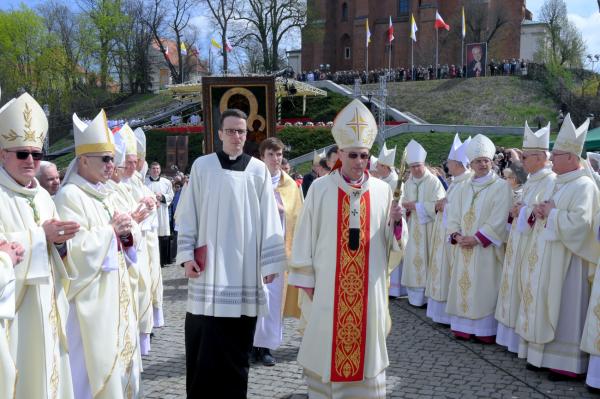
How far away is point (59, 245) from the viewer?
4043mm

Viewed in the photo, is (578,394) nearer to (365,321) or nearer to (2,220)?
(365,321)

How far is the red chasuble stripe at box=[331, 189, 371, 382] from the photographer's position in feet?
15.7

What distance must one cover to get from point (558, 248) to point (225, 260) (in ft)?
11.5

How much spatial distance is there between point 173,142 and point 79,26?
30.2 metres

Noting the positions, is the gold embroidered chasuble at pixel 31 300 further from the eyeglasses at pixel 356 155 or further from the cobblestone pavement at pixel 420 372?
the eyeglasses at pixel 356 155

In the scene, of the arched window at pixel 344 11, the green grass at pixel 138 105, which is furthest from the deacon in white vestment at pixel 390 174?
the arched window at pixel 344 11

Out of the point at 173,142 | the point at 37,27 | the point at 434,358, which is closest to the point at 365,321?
the point at 434,358

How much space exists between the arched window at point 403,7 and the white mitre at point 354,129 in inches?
2399

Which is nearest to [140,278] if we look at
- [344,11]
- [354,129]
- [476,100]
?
[354,129]

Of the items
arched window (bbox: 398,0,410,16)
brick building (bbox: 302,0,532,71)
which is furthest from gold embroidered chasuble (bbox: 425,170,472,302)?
arched window (bbox: 398,0,410,16)

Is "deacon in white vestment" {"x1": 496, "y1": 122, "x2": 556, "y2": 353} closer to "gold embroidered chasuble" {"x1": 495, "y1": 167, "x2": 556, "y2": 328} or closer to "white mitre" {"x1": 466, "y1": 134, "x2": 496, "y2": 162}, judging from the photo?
"gold embroidered chasuble" {"x1": 495, "y1": 167, "x2": 556, "y2": 328}

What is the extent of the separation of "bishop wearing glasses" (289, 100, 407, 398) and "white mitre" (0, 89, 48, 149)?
2109mm

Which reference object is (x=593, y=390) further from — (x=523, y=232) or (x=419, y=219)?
(x=419, y=219)

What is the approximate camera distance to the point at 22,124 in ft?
12.6
